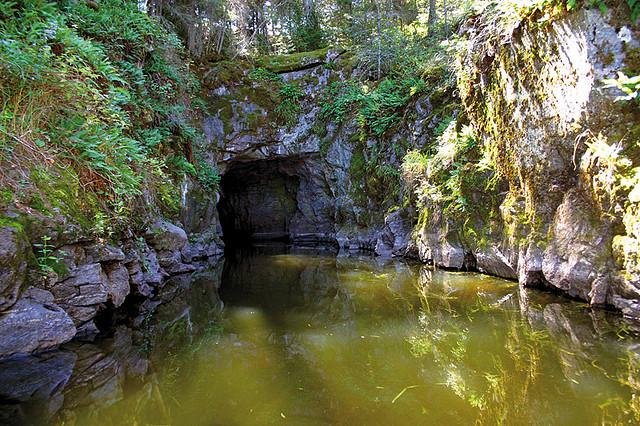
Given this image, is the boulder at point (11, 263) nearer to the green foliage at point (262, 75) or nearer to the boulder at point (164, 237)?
the boulder at point (164, 237)

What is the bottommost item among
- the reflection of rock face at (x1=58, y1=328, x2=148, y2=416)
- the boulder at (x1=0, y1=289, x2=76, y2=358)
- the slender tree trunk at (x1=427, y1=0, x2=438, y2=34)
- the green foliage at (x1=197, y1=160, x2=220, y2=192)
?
the reflection of rock face at (x1=58, y1=328, x2=148, y2=416)

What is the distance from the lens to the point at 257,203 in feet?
61.2

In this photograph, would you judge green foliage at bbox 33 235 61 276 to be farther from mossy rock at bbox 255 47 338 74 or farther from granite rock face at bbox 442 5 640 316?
mossy rock at bbox 255 47 338 74

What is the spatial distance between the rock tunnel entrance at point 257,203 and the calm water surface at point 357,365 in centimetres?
1163

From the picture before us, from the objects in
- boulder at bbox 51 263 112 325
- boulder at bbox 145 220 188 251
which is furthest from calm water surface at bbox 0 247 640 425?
boulder at bbox 145 220 188 251

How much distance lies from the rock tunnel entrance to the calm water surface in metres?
11.6

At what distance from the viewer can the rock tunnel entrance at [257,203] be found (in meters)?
17.4

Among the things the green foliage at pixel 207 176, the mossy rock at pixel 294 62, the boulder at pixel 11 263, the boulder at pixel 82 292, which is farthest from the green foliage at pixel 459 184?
the boulder at pixel 11 263

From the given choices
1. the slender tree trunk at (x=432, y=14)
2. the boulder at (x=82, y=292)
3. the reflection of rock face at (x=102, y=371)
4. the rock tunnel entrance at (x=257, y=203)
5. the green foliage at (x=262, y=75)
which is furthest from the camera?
the rock tunnel entrance at (x=257, y=203)

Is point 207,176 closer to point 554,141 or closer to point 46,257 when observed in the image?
point 46,257

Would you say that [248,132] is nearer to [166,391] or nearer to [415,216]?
[415,216]

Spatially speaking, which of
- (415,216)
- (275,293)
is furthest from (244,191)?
(275,293)

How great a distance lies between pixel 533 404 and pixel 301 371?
5.59 ft

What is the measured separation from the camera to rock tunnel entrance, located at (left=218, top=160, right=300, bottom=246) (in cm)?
1744
